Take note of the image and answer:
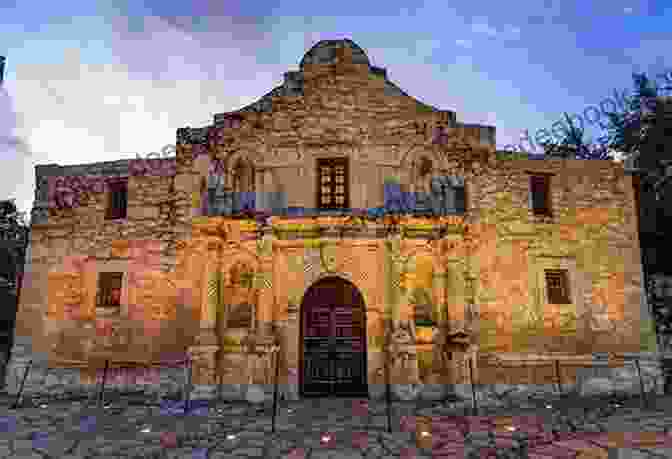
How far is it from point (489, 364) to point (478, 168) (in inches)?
170

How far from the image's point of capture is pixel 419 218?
9.68 meters

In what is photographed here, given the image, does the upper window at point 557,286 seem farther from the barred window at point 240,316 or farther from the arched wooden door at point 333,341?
the barred window at point 240,316

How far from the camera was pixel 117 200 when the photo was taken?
36.7 feet

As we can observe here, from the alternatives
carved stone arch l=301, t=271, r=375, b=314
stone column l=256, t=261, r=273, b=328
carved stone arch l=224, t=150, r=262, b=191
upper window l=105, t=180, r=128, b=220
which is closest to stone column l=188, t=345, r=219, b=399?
stone column l=256, t=261, r=273, b=328

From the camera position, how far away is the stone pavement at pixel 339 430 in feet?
19.6

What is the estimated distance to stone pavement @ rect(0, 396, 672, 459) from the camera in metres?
5.96

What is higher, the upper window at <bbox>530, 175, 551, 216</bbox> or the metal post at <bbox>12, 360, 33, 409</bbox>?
the upper window at <bbox>530, 175, 551, 216</bbox>

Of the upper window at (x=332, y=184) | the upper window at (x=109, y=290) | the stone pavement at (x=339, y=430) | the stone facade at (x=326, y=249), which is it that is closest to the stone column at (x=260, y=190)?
the stone facade at (x=326, y=249)

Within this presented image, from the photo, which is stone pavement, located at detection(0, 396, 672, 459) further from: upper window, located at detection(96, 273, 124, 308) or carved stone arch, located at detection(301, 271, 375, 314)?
upper window, located at detection(96, 273, 124, 308)

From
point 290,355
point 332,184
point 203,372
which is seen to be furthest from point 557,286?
point 203,372

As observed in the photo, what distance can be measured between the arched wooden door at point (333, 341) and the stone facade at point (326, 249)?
216 mm

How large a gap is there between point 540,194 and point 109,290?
10.1 metres

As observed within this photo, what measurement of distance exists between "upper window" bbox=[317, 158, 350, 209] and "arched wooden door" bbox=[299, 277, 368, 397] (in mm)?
1661

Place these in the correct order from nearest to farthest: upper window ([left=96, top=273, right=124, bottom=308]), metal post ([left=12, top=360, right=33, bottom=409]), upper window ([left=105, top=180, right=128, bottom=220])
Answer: metal post ([left=12, top=360, right=33, bottom=409]), upper window ([left=96, top=273, right=124, bottom=308]), upper window ([left=105, top=180, right=128, bottom=220])
